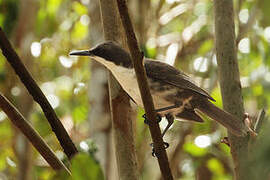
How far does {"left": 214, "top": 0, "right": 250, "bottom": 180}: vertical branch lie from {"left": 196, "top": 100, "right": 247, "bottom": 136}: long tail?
0.04 meters

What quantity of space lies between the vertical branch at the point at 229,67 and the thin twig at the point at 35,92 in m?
0.90

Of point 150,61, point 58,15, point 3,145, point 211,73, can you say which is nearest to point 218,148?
point 211,73

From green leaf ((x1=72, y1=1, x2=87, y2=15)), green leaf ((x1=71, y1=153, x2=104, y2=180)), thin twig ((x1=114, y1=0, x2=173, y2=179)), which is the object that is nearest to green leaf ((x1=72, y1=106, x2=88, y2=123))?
green leaf ((x1=72, y1=1, x2=87, y2=15))

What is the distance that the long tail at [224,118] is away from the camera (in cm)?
226

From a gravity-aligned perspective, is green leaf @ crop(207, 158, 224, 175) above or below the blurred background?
below

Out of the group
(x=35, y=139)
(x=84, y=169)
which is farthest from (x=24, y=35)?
(x=84, y=169)

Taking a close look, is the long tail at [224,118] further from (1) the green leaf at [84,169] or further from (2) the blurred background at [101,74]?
(1) the green leaf at [84,169]

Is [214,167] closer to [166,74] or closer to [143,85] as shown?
[166,74]

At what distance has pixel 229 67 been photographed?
7.64 ft

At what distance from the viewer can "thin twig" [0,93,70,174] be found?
5.20 ft

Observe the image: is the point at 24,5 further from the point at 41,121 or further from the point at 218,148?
the point at 218,148

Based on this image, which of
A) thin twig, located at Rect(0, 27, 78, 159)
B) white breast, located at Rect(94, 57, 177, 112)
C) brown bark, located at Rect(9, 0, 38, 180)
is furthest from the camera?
white breast, located at Rect(94, 57, 177, 112)

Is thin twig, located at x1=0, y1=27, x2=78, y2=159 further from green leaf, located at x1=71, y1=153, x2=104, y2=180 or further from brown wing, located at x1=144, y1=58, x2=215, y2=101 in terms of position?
brown wing, located at x1=144, y1=58, x2=215, y2=101

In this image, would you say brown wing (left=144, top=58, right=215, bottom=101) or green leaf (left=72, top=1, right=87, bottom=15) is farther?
green leaf (left=72, top=1, right=87, bottom=15)
